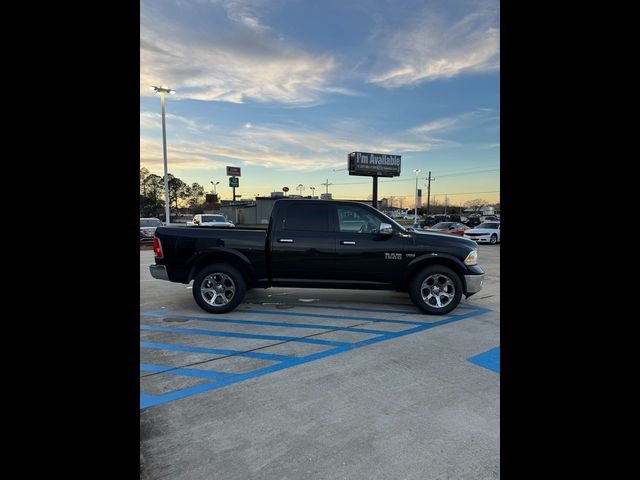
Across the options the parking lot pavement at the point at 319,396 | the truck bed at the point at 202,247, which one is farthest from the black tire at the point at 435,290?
the truck bed at the point at 202,247

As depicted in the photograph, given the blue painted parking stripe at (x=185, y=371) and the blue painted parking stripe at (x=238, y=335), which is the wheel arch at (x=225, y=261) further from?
the blue painted parking stripe at (x=185, y=371)

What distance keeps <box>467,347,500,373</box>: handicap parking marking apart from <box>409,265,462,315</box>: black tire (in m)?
1.54

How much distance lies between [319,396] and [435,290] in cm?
342

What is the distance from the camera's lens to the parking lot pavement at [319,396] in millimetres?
2377

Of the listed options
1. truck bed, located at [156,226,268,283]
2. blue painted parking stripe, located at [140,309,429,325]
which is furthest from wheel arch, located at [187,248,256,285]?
blue painted parking stripe, located at [140,309,429,325]

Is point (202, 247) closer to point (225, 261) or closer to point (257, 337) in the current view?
point (225, 261)

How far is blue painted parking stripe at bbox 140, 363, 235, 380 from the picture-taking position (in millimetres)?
3652

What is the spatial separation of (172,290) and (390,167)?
35228 mm

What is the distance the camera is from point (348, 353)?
421 centimetres

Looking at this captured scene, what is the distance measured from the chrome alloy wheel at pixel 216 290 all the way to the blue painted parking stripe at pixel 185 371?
6.73 ft

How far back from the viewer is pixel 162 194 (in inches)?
3255

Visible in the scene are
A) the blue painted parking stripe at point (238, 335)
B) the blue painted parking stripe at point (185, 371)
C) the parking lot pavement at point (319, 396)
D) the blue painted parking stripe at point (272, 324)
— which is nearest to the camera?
the parking lot pavement at point (319, 396)

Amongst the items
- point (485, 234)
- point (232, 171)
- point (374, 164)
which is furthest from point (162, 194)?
point (485, 234)
